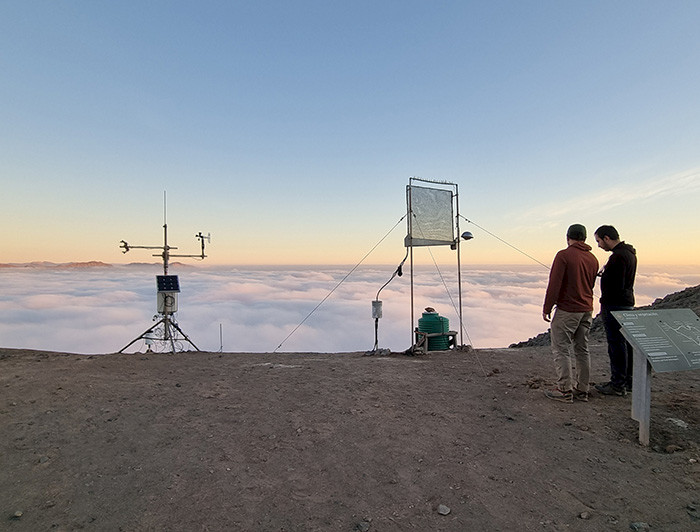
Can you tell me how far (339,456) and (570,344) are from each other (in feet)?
12.7

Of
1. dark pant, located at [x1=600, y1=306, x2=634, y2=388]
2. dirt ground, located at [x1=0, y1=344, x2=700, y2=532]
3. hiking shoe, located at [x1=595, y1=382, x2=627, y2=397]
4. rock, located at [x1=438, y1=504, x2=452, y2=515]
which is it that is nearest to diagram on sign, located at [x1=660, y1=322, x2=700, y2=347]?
dark pant, located at [x1=600, y1=306, x2=634, y2=388]

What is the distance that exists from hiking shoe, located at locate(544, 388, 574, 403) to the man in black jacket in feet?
2.27

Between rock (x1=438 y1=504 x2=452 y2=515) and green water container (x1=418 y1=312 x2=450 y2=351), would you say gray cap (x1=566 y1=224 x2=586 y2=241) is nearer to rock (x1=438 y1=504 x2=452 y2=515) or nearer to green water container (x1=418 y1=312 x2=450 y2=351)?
rock (x1=438 y1=504 x2=452 y2=515)

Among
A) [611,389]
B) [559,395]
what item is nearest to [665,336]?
[611,389]

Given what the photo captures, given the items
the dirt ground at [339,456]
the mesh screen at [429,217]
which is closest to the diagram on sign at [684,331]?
the dirt ground at [339,456]

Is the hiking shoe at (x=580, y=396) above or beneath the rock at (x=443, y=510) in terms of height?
above

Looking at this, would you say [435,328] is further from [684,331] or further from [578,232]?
[684,331]

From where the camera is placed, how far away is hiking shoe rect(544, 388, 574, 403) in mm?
5933

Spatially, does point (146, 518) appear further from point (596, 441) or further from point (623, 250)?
point (623, 250)

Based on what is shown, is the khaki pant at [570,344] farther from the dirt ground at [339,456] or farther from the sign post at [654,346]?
the sign post at [654,346]

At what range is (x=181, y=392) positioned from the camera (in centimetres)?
677

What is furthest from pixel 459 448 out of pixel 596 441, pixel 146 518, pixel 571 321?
pixel 146 518

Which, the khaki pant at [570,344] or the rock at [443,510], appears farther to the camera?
the khaki pant at [570,344]

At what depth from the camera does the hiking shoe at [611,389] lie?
19.9 feet
